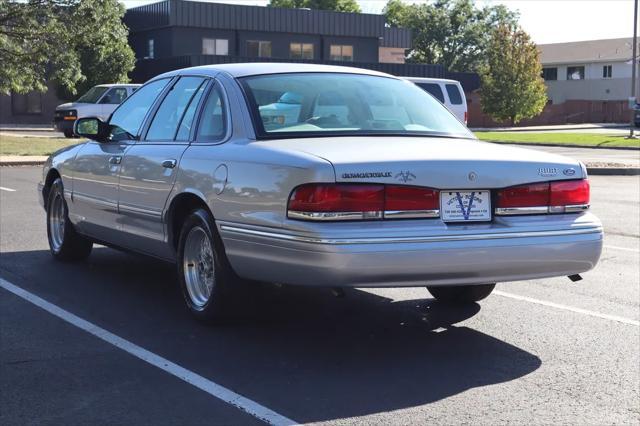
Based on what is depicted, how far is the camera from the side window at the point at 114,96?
32188 millimetres

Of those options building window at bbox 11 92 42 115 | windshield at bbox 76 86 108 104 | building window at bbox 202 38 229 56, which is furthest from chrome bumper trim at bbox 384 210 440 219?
building window at bbox 202 38 229 56

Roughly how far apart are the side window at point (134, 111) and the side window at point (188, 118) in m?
0.69

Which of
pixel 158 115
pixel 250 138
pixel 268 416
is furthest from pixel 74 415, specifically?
pixel 158 115

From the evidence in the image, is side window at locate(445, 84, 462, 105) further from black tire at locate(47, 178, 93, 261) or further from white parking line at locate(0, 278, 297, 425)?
white parking line at locate(0, 278, 297, 425)

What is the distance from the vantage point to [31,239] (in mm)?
10133

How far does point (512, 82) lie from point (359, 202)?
192 feet

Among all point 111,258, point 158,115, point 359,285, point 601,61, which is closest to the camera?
point 359,285

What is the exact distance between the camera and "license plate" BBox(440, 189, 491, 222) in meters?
5.44

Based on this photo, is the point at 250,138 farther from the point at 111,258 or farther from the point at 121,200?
the point at 111,258

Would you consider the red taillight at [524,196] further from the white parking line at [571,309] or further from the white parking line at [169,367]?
the white parking line at [169,367]

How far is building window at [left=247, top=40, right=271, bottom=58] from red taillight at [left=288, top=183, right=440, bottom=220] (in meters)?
50.2

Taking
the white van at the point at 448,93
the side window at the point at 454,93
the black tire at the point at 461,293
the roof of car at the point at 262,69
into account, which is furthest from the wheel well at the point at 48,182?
the side window at the point at 454,93

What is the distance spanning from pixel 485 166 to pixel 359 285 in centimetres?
104

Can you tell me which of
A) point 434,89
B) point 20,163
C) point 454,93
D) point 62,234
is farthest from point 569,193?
point 454,93
